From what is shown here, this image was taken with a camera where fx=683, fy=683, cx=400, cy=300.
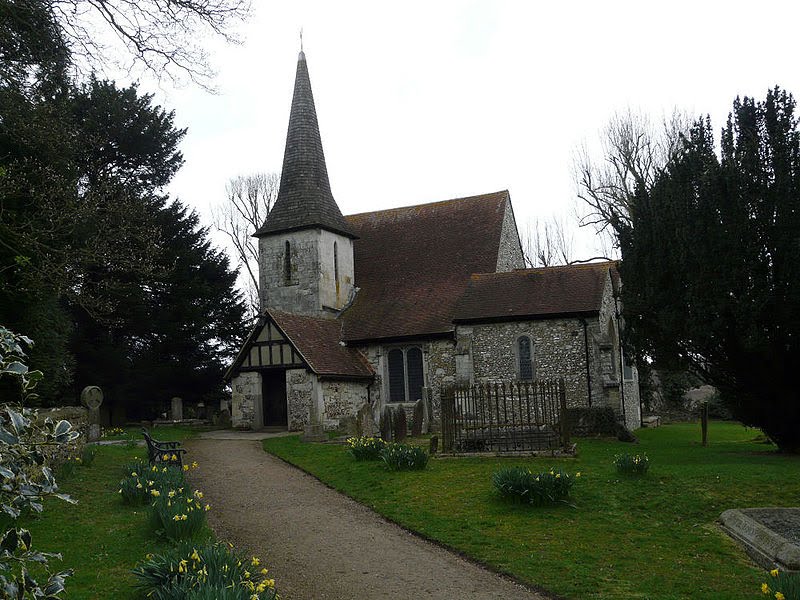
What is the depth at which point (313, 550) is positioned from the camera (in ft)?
27.1

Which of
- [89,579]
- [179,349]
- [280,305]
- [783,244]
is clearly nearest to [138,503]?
[89,579]

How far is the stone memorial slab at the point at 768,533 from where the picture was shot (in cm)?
698

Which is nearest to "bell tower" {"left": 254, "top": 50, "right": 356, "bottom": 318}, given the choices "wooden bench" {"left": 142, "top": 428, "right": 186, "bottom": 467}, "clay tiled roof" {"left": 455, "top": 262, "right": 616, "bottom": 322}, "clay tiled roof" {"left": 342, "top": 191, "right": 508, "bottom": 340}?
"clay tiled roof" {"left": 342, "top": 191, "right": 508, "bottom": 340}

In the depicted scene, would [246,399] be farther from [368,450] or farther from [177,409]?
[368,450]

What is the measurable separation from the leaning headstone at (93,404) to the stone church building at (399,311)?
5173 mm

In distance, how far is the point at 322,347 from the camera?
76.9 ft

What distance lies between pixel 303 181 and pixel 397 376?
29.5ft

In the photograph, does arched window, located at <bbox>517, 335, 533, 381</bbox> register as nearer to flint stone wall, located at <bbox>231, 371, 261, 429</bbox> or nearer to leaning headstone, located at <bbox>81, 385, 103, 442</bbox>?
flint stone wall, located at <bbox>231, 371, 261, 429</bbox>

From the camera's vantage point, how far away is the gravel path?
6855 millimetres

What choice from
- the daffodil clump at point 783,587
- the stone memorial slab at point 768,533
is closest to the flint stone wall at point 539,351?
the stone memorial slab at point 768,533

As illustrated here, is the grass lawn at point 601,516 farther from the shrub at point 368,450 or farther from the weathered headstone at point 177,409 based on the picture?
the weathered headstone at point 177,409

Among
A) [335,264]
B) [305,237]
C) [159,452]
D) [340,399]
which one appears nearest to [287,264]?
[305,237]

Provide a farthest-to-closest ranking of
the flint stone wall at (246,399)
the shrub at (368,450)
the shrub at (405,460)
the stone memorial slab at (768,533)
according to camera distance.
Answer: the flint stone wall at (246,399), the shrub at (368,450), the shrub at (405,460), the stone memorial slab at (768,533)

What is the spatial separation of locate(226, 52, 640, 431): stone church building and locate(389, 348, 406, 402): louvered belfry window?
0.13ft
